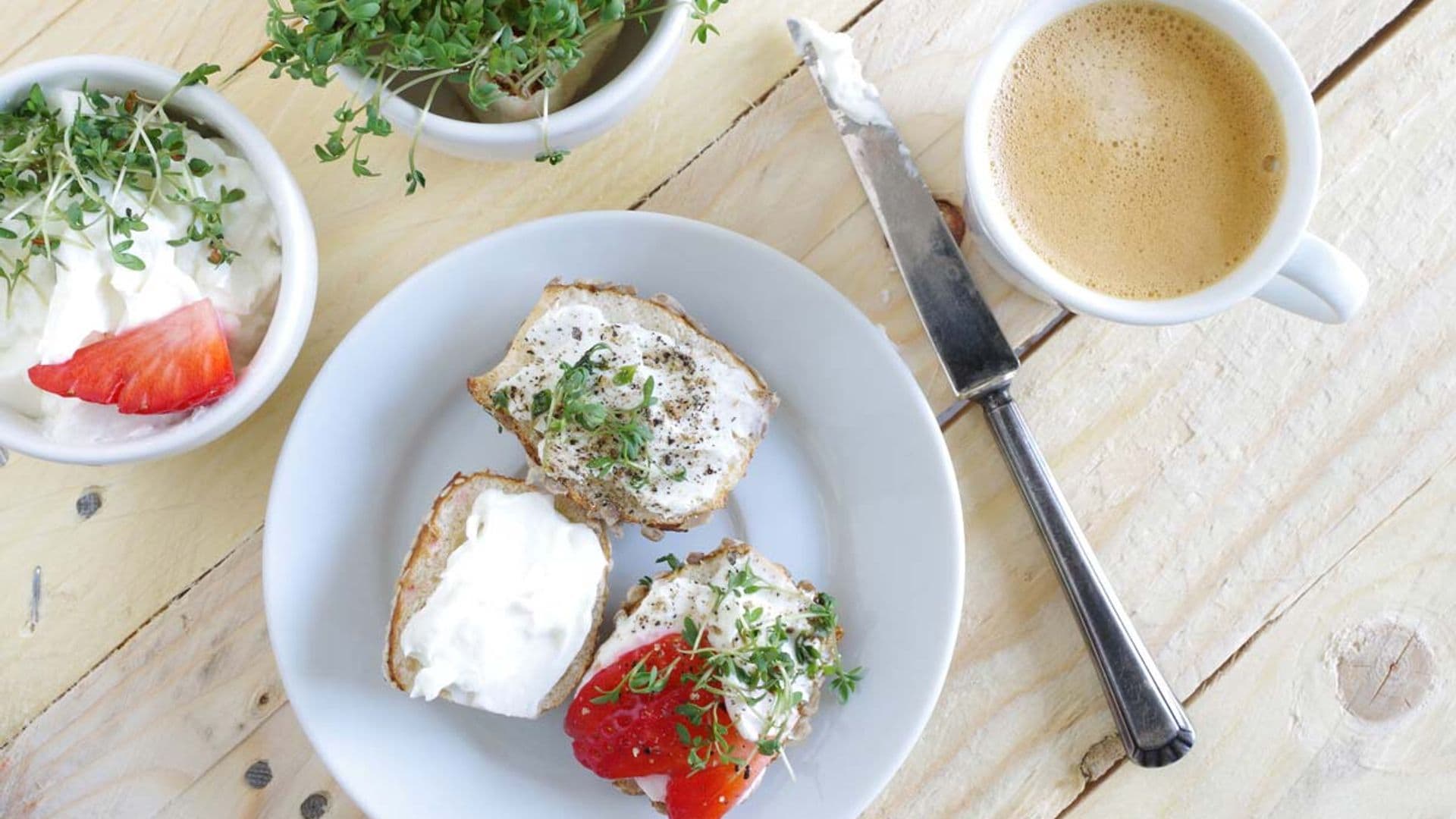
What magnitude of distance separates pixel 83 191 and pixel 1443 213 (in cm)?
166

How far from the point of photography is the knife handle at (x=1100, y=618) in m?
1.42

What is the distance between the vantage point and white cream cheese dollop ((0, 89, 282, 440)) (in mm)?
1189

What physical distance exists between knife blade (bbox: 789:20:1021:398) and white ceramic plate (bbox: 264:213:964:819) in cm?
10

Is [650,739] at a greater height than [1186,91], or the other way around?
[1186,91]

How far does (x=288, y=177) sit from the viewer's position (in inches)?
49.6

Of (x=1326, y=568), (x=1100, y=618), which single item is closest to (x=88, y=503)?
(x=1100, y=618)

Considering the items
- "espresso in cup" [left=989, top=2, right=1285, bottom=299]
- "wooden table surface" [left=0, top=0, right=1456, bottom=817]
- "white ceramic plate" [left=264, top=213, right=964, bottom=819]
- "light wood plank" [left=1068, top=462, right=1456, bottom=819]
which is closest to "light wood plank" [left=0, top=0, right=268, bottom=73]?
"wooden table surface" [left=0, top=0, right=1456, bottom=817]

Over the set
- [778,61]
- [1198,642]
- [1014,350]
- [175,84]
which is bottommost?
[1198,642]

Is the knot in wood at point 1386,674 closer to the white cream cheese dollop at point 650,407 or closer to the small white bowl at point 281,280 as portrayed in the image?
the white cream cheese dollop at point 650,407

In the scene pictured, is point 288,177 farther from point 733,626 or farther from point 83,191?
point 733,626

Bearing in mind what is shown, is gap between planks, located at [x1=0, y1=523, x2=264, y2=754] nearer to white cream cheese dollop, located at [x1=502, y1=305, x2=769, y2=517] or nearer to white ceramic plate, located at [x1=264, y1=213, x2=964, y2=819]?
white ceramic plate, located at [x1=264, y1=213, x2=964, y2=819]

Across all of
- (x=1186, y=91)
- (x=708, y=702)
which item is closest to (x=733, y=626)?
(x=708, y=702)

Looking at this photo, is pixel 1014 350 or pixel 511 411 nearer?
pixel 511 411

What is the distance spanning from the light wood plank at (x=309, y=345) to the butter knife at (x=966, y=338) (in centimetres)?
11
